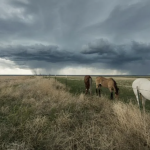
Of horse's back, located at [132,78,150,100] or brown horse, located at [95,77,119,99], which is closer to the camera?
horse's back, located at [132,78,150,100]

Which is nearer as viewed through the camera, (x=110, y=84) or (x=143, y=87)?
(x=143, y=87)

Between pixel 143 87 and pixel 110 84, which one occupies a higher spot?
pixel 143 87

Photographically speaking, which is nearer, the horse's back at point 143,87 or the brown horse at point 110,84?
the horse's back at point 143,87

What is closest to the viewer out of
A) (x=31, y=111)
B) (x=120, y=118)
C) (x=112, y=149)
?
(x=112, y=149)

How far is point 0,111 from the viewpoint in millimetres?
5469

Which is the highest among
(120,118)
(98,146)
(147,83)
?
(147,83)

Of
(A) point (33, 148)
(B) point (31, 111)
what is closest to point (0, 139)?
(A) point (33, 148)

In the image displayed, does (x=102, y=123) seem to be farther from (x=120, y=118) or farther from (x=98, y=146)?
(x=98, y=146)

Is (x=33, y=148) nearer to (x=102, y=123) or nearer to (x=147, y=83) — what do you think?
(x=102, y=123)

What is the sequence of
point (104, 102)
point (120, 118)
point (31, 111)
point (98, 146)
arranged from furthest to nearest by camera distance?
point (104, 102) → point (31, 111) → point (120, 118) → point (98, 146)

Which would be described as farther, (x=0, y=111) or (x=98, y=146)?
(x=0, y=111)

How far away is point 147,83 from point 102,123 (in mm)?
2962

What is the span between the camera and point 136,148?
309cm

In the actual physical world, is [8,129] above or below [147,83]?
below
